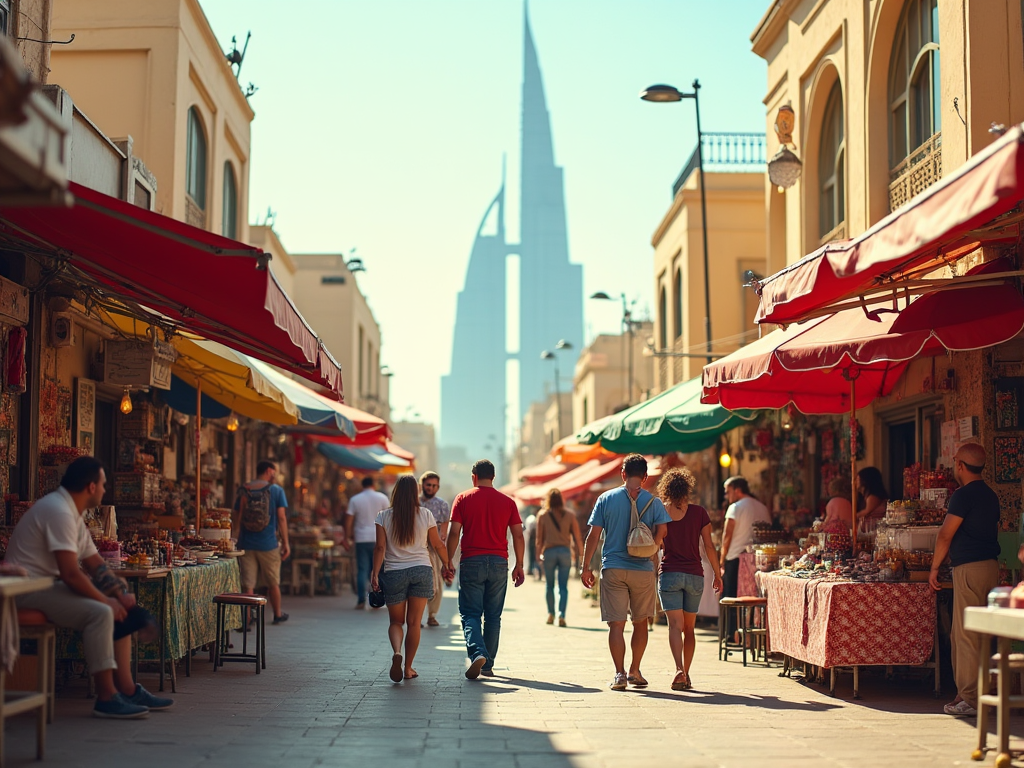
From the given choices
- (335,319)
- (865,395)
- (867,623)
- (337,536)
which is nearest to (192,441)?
(337,536)

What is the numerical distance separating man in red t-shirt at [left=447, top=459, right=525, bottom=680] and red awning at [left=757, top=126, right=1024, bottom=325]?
270cm

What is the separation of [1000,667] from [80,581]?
5.18m

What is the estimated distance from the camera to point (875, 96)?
1384 cm

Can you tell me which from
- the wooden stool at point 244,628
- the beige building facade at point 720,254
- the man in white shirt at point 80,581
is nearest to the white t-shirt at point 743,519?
the wooden stool at point 244,628

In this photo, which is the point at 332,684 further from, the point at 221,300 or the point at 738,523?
the point at 738,523

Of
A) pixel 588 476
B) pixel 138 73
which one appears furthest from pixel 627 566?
pixel 588 476

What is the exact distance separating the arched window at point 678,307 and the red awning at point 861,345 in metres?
14.2

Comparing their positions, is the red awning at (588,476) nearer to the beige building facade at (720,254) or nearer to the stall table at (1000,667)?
the beige building facade at (720,254)

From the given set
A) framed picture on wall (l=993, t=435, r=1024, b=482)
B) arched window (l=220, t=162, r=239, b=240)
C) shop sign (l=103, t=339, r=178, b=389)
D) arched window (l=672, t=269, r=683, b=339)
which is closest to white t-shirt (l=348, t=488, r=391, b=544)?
arched window (l=220, t=162, r=239, b=240)

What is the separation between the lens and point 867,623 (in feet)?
29.9

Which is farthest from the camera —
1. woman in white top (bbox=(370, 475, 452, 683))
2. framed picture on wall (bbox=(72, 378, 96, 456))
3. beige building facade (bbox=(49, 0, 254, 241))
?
beige building facade (bbox=(49, 0, 254, 241))

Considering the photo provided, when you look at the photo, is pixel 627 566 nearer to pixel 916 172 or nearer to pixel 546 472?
pixel 916 172

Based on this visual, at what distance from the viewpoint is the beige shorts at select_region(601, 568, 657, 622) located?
379 inches

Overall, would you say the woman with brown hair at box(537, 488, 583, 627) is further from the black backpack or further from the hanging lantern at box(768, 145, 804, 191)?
the hanging lantern at box(768, 145, 804, 191)
